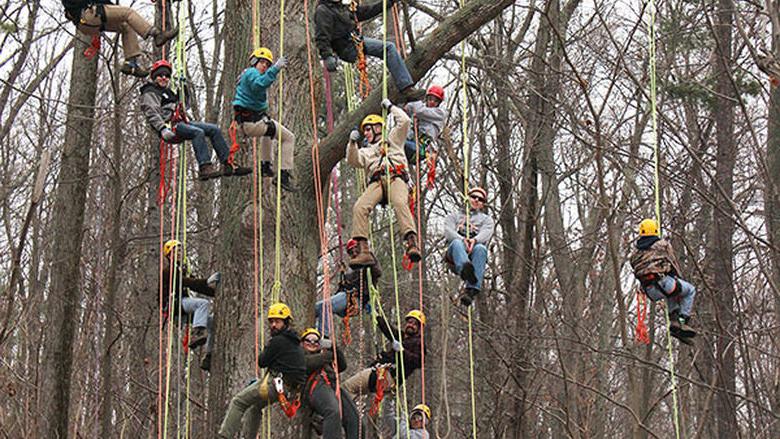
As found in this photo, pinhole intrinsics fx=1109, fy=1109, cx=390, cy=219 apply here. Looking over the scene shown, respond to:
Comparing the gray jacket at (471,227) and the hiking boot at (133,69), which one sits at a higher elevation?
the hiking boot at (133,69)

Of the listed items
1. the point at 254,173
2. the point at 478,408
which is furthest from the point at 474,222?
the point at 478,408

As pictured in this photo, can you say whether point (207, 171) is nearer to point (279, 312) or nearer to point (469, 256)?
point (279, 312)

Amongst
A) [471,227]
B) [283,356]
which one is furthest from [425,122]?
[283,356]

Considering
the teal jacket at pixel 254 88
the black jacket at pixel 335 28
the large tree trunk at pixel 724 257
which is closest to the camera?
the teal jacket at pixel 254 88

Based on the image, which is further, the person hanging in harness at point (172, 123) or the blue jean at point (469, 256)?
the blue jean at point (469, 256)

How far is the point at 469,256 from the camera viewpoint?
970 cm

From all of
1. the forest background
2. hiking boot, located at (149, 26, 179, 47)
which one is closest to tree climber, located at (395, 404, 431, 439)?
the forest background

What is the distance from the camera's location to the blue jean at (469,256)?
9516 millimetres

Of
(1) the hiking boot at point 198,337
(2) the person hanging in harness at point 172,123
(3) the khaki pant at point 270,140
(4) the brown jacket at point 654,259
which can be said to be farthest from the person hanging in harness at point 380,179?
(1) the hiking boot at point 198,337

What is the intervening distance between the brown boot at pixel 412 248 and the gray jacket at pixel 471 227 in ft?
3.35

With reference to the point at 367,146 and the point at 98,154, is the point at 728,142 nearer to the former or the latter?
the point at 367,146

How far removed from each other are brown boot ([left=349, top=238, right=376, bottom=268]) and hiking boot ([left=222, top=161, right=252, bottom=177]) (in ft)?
3.30

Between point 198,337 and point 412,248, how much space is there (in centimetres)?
247

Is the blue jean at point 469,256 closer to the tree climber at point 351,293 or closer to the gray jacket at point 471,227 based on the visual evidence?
the gray jacket at point 471,227
